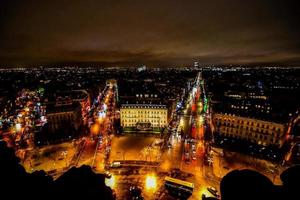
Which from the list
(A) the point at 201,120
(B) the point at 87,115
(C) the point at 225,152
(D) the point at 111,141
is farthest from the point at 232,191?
(B) the point at 87,115

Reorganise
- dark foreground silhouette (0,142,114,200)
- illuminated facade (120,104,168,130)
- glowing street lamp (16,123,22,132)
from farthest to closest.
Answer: illuminated facade (120,104,168,130), glowing street lamp (16,123,22,132), dark foreground silhouette (0,142,114,200)

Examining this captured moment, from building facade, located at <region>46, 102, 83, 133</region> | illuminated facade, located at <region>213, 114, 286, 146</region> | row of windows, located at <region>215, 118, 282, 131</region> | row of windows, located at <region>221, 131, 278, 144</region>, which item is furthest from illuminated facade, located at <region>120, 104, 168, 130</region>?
row of windows, located at <region>221, 131, 278, 144</region>

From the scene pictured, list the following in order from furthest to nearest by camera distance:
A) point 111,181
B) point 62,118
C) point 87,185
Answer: point 62,118
point 111,181
point 87,185

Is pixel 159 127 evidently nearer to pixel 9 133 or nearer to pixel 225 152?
pixel 225 152

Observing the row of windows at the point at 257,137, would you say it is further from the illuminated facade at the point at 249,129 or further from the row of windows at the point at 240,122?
the row of windows at the point at 240,122

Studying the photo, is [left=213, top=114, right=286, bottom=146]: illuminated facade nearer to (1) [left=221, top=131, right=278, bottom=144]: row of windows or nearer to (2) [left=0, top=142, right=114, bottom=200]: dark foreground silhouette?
(1) [left=221, top=131, right=278, bottom=144]: row of windows

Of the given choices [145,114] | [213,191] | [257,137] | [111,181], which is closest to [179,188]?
[213,191]

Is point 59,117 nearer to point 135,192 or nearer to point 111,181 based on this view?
point 111,181
